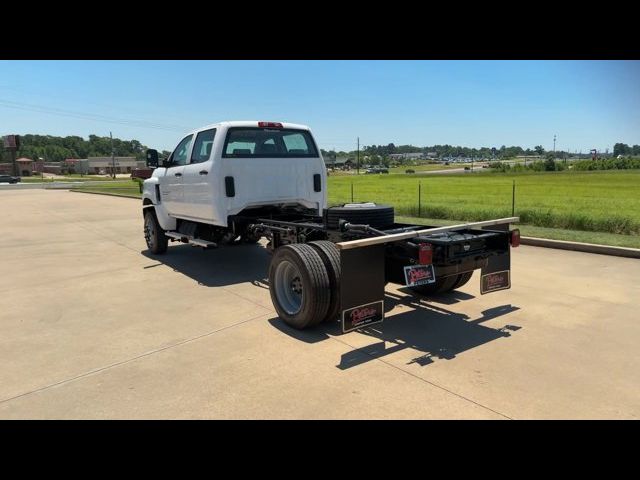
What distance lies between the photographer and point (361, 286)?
4195 millimetres

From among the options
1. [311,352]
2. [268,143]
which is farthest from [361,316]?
[268,143]

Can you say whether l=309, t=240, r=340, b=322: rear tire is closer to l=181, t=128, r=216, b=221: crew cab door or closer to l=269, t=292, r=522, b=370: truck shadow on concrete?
l=269, t=292, r=522, b=370: truck shadow on concrete

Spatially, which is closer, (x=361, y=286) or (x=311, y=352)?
(x=361, y=286)

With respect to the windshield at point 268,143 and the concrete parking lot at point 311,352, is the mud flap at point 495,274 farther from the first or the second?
the windshield at point 268,143

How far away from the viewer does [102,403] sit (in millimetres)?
3408

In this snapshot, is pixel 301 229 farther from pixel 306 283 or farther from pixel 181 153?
pixel 181 153

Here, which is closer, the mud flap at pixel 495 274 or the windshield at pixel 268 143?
the mud flap at pixel 495 274

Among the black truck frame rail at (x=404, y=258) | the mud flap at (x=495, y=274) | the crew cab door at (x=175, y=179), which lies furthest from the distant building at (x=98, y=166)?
the mud flap at (x=495, y=274)

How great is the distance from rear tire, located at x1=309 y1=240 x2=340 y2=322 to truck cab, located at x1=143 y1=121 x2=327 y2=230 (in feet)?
7.85

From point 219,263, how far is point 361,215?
3933 millimetres

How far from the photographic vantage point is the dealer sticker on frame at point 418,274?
427 cm

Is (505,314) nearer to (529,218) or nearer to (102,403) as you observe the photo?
(102,403)

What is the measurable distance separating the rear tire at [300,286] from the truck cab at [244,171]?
6.83 ft
